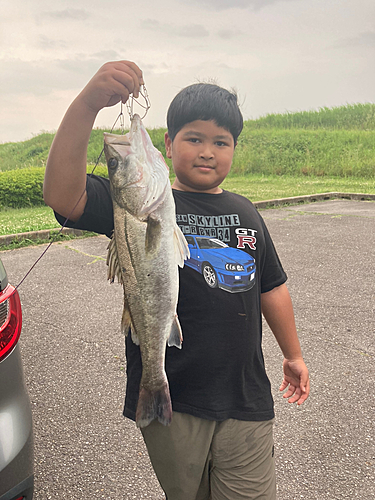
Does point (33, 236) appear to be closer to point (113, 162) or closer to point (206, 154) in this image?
point (206, 154)

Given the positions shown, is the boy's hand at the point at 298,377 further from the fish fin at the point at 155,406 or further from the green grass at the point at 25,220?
the green grass at the point at 25,220

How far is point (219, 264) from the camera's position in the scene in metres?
1.60

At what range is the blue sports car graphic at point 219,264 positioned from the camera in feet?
5.30

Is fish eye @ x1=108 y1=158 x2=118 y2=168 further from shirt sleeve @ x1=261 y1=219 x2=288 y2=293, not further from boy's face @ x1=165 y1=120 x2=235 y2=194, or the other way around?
shirt sleeve @ x1=261 y1=219 x2=288 y2=293

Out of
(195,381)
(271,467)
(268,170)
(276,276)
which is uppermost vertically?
(276,276)

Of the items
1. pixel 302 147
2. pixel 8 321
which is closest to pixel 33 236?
pixel 8 321

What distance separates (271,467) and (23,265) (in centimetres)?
588

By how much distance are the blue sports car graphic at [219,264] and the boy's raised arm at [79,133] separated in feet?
1.34

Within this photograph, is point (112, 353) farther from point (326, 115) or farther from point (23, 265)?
point (326, 115)

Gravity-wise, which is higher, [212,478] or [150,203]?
[150,203]

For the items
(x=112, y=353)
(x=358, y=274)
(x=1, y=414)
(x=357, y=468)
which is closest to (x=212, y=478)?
(x=1, y=414)

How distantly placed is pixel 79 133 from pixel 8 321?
112cm

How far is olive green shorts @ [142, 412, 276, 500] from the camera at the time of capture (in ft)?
5.36

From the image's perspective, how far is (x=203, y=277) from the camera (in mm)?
1650
